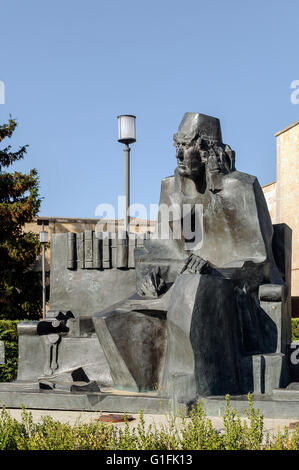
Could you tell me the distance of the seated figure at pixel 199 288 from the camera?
18.5 feet

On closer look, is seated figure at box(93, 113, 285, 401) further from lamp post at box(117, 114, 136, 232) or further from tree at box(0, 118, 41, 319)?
tree at box(0, 118, 41, 319)

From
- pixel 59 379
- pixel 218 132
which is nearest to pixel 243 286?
pixel 218 132

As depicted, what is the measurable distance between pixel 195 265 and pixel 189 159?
42.0 inches

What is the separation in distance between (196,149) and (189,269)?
114 cm

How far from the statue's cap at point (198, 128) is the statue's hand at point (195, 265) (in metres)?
1.15

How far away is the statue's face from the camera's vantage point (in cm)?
636

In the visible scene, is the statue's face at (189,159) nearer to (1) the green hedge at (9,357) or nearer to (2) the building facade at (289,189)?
(1) the green hedge at (9,357)

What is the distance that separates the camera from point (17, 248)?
795 inches

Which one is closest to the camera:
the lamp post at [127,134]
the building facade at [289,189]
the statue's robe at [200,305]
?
the statue's robe at [200,305]

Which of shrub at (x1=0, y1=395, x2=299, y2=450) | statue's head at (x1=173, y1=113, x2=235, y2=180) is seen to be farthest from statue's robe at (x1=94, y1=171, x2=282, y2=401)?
shrub at (x1=0, y1=395, x2=299, y2=450)

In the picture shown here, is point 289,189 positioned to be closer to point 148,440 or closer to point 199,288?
point 199,288

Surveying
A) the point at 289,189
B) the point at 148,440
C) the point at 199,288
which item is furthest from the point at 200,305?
the point at 289,189

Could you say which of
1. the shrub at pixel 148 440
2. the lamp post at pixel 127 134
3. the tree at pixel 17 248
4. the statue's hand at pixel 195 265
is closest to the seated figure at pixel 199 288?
the statue's hand at pixel 195 265

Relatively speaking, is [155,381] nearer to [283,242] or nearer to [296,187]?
[283,242]
